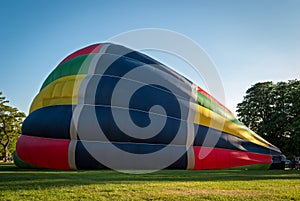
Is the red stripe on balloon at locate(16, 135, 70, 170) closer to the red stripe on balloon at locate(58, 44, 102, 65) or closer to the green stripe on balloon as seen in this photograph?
the green stripe on balloon

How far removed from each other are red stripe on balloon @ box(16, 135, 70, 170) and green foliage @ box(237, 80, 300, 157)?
2197 centimetres

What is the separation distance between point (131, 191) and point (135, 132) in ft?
20.0

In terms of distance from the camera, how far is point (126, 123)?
12469 mm

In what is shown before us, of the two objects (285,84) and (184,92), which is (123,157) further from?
(285,84)

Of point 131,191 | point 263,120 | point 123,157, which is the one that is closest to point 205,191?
point 131,191

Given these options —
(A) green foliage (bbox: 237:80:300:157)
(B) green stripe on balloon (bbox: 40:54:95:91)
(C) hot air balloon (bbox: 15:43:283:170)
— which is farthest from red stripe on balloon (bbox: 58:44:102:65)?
(A) green foliage (bbox: 237:80:300:157)

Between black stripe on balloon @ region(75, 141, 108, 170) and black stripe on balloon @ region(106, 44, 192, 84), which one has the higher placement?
black stripe on balloon @ region(106, 44, 192, 84)

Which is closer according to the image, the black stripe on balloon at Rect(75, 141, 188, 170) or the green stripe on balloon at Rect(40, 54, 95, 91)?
the black stripe on balloon at Rect(75, 141, 188, 170)

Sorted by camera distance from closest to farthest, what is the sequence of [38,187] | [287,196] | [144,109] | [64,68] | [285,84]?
[287,196], [38,187], [144,109], [64,68], [285,84]

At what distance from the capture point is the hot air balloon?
1212 centimetres

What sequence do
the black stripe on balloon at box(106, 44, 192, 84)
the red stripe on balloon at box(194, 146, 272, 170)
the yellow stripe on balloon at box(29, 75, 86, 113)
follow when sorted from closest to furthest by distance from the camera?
the yellow stripe on balloon at box(29, 75, 86, 113) → the red stripe on balloon at box(194, 146, 272, 170) → the black stripe on balloon at box(106, 44, 192, 84)

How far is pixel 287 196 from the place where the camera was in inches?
247

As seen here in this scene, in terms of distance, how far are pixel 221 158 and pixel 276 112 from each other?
2108cm

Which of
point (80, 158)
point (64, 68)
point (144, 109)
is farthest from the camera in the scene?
point (64, 68)
